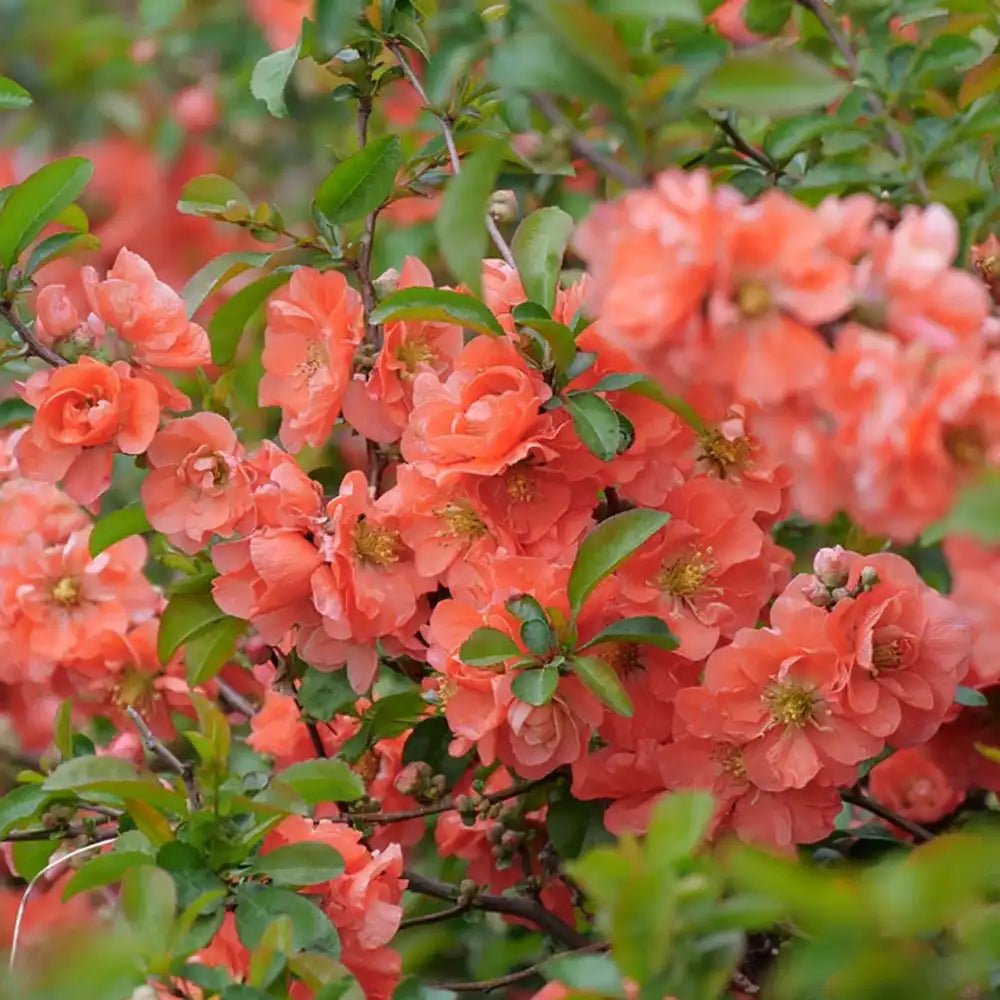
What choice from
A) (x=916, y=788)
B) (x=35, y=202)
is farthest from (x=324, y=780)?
(x=916, y=788)

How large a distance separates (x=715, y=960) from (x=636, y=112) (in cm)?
47

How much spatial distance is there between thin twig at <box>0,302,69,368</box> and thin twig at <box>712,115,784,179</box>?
587 millimetres

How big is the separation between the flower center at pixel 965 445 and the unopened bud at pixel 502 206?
67 cm

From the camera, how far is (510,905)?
1370mm

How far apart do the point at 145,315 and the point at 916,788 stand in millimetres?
813

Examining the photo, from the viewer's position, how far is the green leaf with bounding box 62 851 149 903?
1034mm

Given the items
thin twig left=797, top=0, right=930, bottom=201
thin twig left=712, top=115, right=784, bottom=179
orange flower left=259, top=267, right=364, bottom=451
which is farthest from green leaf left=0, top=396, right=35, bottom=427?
thin twig left=797, top=0, right=930, bottom=201

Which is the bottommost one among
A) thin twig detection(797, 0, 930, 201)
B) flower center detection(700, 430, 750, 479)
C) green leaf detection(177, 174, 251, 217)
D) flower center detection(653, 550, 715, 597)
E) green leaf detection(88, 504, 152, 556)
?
green leaf detection(88, 504, 152, 556)

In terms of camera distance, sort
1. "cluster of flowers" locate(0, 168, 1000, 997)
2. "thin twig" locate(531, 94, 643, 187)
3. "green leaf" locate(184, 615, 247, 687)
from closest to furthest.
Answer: "thin twig" locate(531, 94, 643, 187) → "cluster of flowers" locate(0, 168, 1000, 997) → "green leaf" locate(184, 615, 247, 687)

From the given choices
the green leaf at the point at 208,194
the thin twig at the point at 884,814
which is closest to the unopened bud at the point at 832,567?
the thin twig at the point at 884,814

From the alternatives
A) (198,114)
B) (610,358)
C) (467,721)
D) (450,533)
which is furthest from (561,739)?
(198,114)

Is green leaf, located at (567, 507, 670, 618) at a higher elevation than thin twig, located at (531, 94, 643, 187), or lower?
lower

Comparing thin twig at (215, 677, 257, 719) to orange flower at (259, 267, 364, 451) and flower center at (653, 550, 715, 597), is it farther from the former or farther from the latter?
flower center at (653, 550, 715, 597)

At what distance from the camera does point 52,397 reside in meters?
1.23
